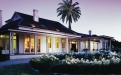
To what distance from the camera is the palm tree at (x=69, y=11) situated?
42.0 metres

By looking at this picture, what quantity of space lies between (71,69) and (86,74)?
93 centimetres

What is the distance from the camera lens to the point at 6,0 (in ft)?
74.2

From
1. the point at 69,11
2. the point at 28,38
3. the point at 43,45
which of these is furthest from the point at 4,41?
the point at 69,11

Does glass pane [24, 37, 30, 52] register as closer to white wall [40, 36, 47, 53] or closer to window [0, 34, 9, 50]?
window [0, 34, 9, 50]

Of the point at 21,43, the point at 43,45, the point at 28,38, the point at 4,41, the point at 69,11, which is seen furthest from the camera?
the point at 69,11

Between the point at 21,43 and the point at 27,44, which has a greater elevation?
the point at 21,43

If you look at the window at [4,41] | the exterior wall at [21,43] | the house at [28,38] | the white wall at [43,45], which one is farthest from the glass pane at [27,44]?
the white wall at [43,45]

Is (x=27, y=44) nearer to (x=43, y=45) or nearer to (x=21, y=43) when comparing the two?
(x=21, y=43)

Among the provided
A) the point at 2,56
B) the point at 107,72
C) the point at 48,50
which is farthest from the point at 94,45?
the point at 107,72

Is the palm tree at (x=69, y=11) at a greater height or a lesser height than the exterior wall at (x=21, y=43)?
greater

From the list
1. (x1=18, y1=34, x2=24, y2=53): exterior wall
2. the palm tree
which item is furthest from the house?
the palm tree

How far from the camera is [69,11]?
138 feet

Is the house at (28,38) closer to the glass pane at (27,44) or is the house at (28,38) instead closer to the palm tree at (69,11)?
the glass pane at (27,44)

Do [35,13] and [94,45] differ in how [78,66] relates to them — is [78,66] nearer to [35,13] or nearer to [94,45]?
[35,13]
